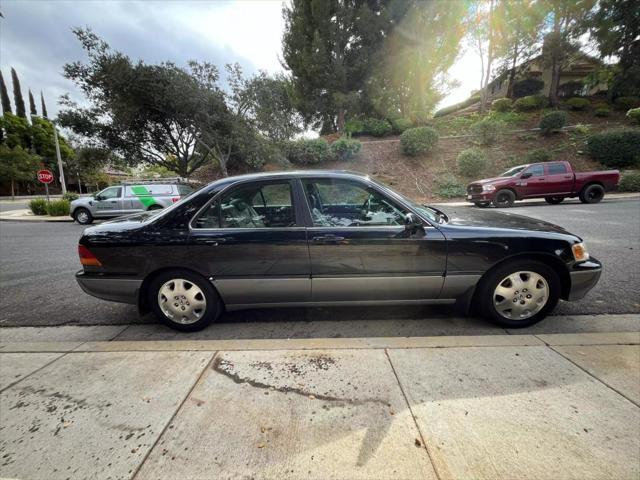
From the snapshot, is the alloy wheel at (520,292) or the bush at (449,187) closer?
the alloy wheel at (520,292)

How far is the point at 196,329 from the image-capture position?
2961 millimetres

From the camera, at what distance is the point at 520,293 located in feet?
9.18

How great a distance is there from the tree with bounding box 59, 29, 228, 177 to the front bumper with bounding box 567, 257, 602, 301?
606 inches

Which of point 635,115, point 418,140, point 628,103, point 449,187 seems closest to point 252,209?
Answer: point 449,187

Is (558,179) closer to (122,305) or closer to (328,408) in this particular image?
(328,408)

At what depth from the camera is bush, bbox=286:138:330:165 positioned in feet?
61.4

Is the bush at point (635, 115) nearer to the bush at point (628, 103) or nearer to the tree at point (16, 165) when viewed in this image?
the bush at point (628, 103)

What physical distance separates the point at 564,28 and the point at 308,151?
21.6 metres

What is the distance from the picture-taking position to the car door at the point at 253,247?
2.77 m

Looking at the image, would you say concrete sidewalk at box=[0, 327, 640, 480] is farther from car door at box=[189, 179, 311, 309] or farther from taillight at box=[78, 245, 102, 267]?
taillight at box=[78, 245, 102, 267]

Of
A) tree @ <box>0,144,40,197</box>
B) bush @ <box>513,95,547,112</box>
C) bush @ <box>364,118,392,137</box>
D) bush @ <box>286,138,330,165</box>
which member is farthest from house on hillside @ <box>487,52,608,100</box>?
tree @ <box>0,144,40,197</box>

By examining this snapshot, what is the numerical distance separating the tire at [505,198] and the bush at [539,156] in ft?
20.4

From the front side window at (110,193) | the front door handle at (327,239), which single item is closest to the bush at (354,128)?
Answer: the front side window at (110,193)

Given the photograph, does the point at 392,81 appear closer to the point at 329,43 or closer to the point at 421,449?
the point at 329,43
